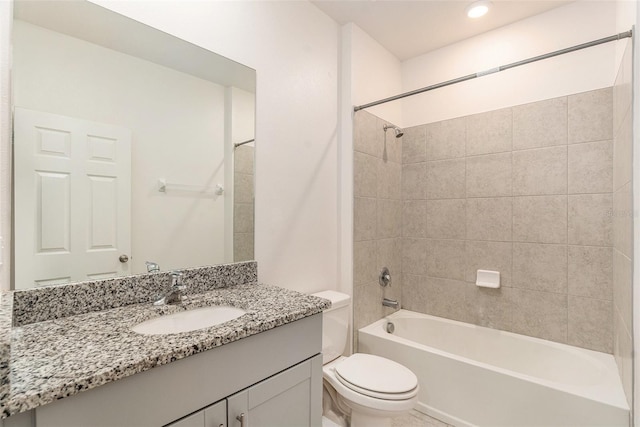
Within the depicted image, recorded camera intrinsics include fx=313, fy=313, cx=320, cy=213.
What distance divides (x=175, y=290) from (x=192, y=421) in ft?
1.72

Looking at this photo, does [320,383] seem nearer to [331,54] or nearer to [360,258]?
[360,258]

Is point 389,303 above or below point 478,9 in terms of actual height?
below

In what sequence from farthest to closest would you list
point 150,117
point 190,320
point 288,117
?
point 288,117, point 150,117, point 190,320

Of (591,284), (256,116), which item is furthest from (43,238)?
(591,284)

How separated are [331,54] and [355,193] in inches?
37.7

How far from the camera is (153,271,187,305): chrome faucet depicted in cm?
122

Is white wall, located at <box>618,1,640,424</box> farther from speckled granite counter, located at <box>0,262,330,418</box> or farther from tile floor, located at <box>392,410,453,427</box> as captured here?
speckled granite counter, located at <box>0,262,330,418</box>

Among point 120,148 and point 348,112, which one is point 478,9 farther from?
point 120,148

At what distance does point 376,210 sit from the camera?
2.39 meters

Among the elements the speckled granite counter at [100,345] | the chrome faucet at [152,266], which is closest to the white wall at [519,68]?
the speckled granite counter at [100,345]

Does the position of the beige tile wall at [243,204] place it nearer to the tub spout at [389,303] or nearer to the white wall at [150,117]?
the white wall at [150,117]

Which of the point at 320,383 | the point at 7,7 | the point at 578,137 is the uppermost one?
the point at 7,7

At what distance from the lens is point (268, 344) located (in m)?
1.03

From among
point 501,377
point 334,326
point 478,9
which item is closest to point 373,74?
point 478,9
